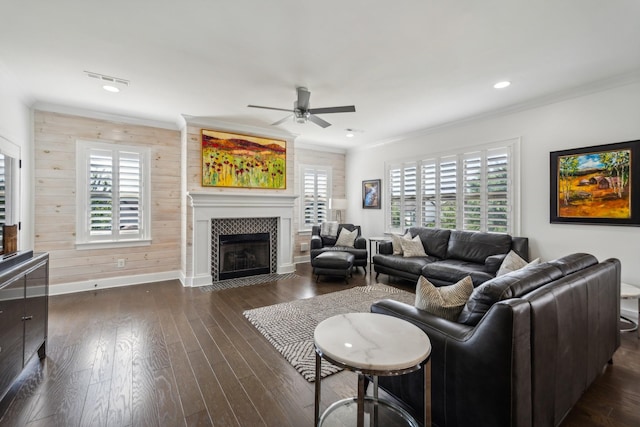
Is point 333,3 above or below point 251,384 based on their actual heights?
above

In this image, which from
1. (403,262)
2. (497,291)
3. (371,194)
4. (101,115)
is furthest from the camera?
(371,194)

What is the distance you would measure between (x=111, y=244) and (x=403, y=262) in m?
4.72

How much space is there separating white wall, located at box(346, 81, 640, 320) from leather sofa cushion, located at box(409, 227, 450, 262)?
1118mm

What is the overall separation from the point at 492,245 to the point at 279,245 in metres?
3.61

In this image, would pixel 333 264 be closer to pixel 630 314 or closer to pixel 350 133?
pixel 350 133

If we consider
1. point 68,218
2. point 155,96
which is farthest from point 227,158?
point 68,218

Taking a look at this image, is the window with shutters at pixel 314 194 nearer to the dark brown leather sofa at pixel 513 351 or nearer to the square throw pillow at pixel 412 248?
the square throw pillow at pixel 412 248

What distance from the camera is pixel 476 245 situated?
4.45 m

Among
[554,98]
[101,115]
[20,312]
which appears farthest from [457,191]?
[101,115]

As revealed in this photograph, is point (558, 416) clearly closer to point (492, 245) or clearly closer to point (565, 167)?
point (492, 245)

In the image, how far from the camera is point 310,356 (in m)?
2.51

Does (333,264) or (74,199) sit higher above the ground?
(74,199)

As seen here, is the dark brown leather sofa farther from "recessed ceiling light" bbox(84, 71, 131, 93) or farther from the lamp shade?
the lamp shade

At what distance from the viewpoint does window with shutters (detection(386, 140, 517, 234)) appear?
14.5 feet
